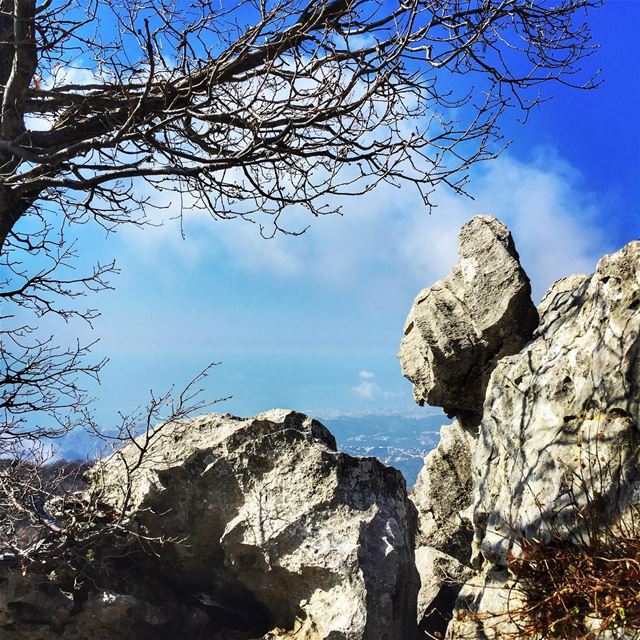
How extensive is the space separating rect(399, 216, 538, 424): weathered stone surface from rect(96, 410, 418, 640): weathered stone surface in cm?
200

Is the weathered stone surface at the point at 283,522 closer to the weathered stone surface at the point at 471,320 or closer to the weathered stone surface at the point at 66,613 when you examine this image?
the weathered stone surface at the point at 66,613

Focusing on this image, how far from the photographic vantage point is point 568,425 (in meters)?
4.79

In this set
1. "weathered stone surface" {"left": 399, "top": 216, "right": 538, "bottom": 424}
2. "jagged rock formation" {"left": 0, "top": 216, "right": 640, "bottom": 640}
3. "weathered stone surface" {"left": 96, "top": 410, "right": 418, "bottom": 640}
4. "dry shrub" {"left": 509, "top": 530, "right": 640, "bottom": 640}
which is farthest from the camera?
"weathered stone surface" {"left": 399, "top": 216, "right": 538, "bottom": 424}

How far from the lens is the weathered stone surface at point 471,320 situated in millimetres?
7531

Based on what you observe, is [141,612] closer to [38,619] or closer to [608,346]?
[38,619]

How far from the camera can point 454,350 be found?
7.87m

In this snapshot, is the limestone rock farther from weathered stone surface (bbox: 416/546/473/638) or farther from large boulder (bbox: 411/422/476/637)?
large boulder (bbox: 411/422/476/637)

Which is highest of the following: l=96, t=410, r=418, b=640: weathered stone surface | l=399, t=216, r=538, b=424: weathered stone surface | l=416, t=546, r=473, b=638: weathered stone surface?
l=399, t=216, r=538, b=424: weathered stone surface

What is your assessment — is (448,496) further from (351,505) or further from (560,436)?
(560,436)

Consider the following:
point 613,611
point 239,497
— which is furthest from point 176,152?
point 613,611

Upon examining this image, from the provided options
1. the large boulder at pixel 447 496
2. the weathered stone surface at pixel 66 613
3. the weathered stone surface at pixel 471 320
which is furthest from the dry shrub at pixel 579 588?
the large boulder at pixel 447 496

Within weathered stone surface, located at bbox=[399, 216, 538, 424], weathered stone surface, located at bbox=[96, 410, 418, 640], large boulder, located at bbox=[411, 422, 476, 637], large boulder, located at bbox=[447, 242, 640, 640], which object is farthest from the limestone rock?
large boulder, located at bbox=[411, 422, 476, 637]

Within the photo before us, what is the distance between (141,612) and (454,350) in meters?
4.50

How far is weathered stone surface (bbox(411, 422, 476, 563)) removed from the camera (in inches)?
372
